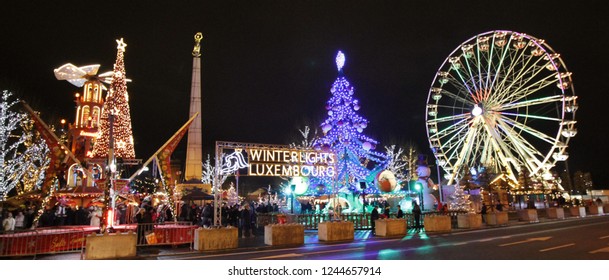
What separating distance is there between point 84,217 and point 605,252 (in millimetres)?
22204

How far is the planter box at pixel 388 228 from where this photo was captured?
1812 cm

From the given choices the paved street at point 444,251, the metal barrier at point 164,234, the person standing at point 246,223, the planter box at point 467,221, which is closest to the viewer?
the paved street at point 444,251

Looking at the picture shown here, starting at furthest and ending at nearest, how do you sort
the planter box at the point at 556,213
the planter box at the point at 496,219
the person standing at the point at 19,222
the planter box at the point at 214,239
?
the planter box at the point at 556,213 < the planter box at the point at 496,219 < the person standing at the point at 19,222 < the planter box at the point at 214,239

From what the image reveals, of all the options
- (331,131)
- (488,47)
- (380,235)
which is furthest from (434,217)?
(488,47)

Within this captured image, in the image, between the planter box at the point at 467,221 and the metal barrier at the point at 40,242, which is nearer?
the metal barrier at the point at 40,242

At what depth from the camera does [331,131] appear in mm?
30406

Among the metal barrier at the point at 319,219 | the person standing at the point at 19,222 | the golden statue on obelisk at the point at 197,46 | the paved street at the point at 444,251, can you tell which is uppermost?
the golden statue on obelisk at the point at 197,46

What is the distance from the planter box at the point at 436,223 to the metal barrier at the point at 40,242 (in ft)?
51.0

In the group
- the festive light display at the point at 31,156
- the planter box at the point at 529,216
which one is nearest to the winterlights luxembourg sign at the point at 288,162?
the planter box at the point at 529,216

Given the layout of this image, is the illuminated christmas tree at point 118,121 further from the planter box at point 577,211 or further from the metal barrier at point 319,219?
the planter box at point 577,211

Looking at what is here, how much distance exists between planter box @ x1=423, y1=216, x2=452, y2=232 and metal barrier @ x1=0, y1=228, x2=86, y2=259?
1553 cm

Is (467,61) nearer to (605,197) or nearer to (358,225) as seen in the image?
(358,225)

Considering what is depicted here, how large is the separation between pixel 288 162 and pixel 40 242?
31.6ft

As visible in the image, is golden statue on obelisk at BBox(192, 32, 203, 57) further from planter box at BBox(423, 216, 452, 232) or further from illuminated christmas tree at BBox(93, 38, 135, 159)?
planter box at BBox(423, 216, 452, 232)
